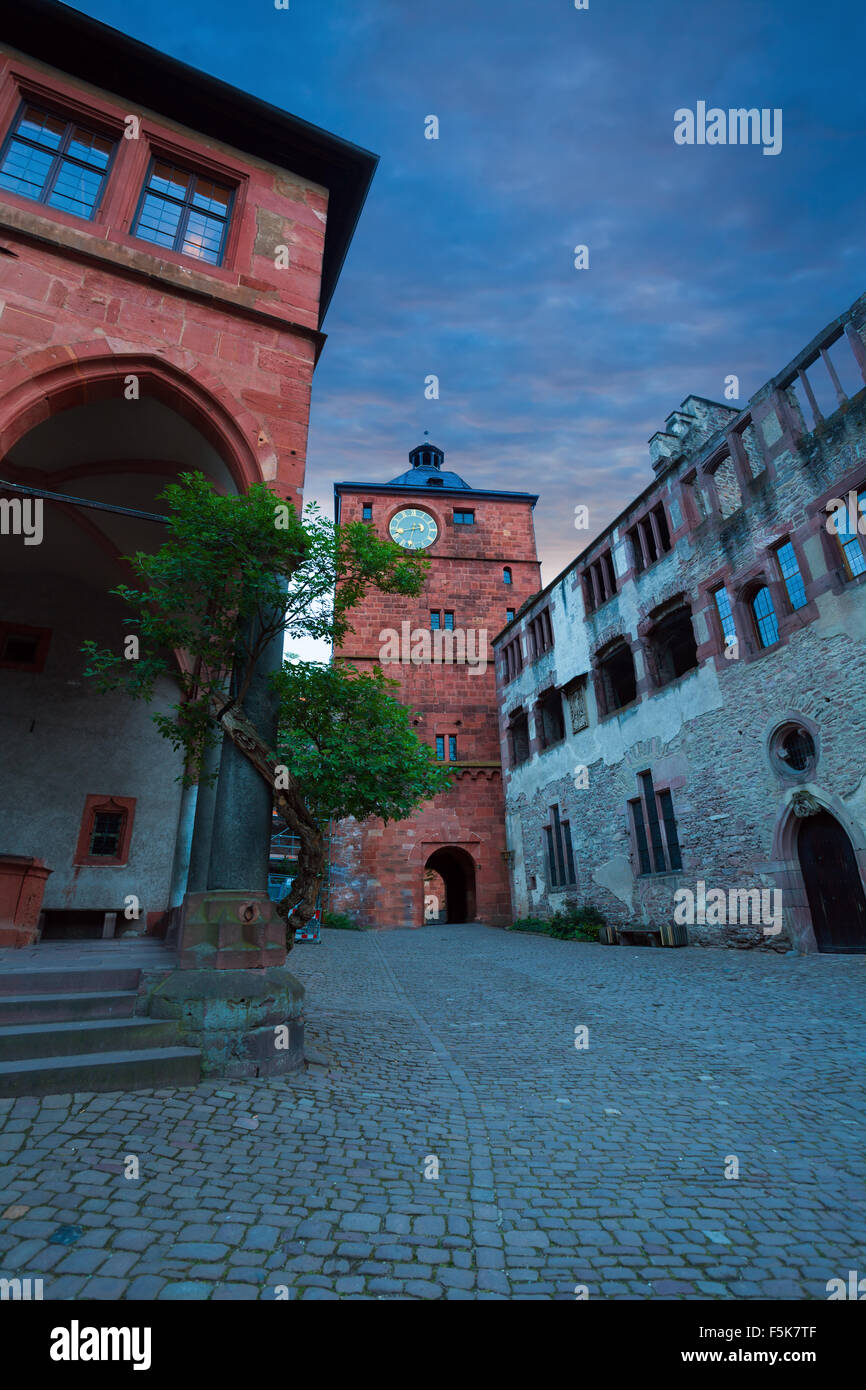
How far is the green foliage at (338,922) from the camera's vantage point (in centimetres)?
2117

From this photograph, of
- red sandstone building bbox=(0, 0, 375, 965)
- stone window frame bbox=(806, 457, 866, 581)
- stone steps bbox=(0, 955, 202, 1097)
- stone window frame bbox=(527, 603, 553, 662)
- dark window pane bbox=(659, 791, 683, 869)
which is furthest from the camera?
stone window frame bbox=(527, 603, 553, 662)

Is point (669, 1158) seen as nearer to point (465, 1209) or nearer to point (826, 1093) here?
point (465, 1209)

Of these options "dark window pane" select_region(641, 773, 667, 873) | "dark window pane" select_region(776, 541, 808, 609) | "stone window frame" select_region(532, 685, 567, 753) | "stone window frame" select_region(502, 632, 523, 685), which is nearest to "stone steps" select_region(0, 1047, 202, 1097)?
"dark window pane" select_region(776, 541, 808, 609)

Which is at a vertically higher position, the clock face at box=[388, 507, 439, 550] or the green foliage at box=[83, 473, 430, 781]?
the clock face at box=[388, 507, 439, 550]

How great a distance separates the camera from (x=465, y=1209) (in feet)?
9.45

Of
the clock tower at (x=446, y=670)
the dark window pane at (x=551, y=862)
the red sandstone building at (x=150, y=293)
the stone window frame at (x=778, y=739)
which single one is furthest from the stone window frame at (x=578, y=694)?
the red sandstone building at (x=150, y=293)

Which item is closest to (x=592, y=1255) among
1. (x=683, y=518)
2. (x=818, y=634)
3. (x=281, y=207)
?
(x=818, y=634)

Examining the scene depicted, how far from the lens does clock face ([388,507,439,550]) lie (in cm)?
2830

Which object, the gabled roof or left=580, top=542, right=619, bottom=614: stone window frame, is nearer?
the gabled roof

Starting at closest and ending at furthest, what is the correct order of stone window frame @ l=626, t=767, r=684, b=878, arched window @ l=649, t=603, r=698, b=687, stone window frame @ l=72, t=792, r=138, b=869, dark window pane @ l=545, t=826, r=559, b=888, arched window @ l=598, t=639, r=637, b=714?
stone window frame @ l=72, t=792, r=138, b=869 → stone window frame @ l=626, t=767, r=684, b=878 → arched window @ l=649, t=603, r=698, b=687 → arched window @ l=598, t=639, r=637, b=714 → dark window pane @ l=545, t=826, r=559, b=888

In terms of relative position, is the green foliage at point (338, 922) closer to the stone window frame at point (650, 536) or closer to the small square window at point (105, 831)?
the small square window at point (105, 831)

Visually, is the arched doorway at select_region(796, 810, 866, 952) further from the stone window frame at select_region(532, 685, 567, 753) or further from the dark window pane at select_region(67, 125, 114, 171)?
the dark window pane at select_region(67, 125, 114, 171)

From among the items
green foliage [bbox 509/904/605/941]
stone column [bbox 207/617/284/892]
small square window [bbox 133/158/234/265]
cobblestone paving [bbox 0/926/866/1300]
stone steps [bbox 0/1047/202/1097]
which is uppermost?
small square window [bbox 133/158/234/265]

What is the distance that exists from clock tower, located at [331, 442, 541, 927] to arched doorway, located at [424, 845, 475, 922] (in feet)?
0.29
